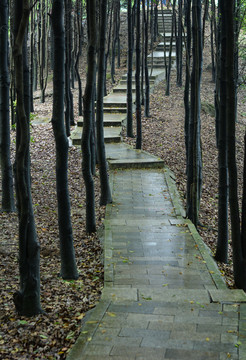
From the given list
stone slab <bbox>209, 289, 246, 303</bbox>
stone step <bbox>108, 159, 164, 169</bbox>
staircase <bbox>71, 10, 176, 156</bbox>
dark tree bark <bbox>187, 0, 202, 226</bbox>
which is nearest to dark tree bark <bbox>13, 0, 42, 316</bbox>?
stone slab <bbox>209, 289, 246, 303</bbox>

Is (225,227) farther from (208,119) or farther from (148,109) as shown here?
(208,119)

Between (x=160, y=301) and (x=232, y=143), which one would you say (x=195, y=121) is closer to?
(x=232, y=143)

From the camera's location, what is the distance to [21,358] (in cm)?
488

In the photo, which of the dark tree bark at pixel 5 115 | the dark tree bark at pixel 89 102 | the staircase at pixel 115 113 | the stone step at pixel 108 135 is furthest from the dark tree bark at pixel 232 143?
the stone step at pixel 108 135

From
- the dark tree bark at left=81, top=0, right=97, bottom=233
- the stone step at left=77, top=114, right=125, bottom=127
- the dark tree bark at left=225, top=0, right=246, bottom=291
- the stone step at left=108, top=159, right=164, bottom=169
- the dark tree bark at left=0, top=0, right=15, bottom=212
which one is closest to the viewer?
the dark tree bark at left=225, top=0, right=246, bottom=291

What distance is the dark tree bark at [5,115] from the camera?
10.2 m

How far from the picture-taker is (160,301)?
Answer: 624 centimetres

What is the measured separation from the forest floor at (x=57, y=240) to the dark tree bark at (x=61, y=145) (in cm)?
40

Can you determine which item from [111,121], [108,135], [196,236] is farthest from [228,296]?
[111,121]

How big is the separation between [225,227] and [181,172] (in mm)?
6979

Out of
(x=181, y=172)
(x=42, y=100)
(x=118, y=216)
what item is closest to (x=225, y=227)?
(x=118, y=216)

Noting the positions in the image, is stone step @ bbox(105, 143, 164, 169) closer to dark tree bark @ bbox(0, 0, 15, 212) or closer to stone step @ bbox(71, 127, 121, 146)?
stone step @ bbox(71, 127, 121, 146)

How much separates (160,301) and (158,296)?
7.6 inches

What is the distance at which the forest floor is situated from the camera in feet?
17.6
